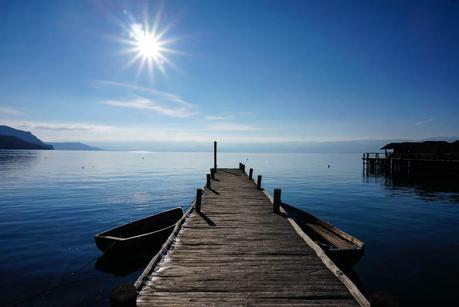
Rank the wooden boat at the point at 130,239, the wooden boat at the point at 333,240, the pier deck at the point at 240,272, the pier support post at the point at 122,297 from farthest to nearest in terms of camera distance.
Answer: the wooden boat at the point at 130,239 → the wooden boat at the point at 333,240 → the pier deck at the point at 240,272 → the pier support post at the point at 122,297

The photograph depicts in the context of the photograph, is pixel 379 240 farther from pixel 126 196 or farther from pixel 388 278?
pixel 126 196

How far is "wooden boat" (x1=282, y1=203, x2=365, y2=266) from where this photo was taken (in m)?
9.80

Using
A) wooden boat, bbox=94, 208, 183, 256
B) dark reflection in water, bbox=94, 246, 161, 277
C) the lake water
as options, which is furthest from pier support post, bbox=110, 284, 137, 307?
dark reflection in water, bbox=94, 246, 161, 277

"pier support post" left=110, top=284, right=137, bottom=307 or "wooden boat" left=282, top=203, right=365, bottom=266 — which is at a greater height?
"pier support post" left=110, top=284, right=137, bottom=307

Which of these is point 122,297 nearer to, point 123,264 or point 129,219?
point 123,264

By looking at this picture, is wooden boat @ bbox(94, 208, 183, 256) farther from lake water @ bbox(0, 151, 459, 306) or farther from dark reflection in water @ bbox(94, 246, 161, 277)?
lake water @ bbox(0, 151, 459, 306)

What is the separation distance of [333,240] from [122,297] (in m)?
10.8

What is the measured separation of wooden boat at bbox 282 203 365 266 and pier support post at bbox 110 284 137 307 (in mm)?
7624

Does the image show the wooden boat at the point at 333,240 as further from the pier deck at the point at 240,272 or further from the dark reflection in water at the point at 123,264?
the dark reflection in water at the point at 123,264

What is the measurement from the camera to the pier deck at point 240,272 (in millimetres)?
5117

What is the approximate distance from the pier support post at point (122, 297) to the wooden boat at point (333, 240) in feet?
25.0

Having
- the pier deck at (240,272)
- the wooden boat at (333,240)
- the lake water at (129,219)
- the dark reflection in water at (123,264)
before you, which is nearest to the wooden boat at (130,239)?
the dark reflection in water at (123,264)

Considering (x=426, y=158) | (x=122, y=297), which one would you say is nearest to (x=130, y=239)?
(x=122, y=297)

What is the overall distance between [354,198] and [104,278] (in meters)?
26.5
